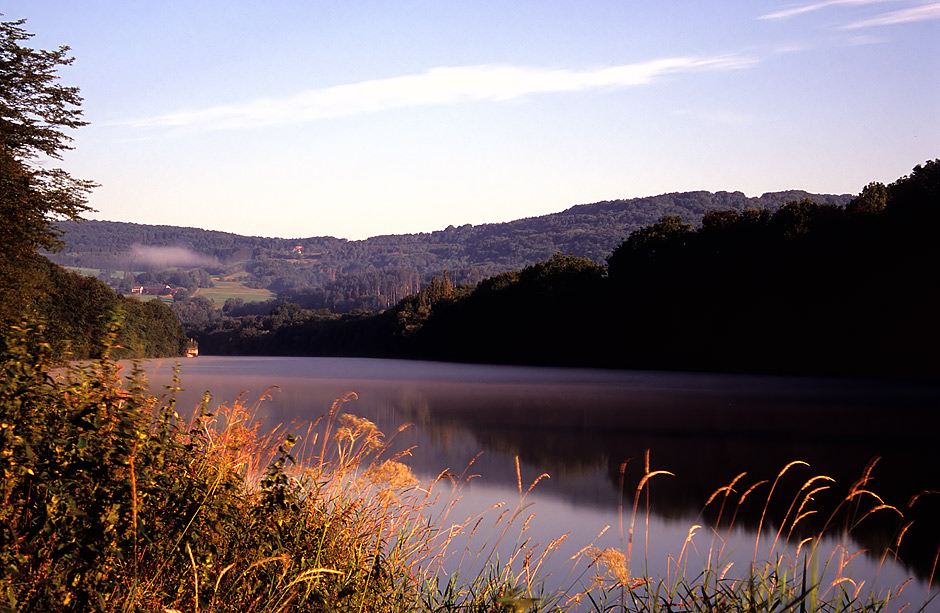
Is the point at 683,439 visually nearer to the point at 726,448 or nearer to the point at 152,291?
the point at 726,448

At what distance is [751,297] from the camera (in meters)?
53.2

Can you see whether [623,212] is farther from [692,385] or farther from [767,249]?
[692,385]

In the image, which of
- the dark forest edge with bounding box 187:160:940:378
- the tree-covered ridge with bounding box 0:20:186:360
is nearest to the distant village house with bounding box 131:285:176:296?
the dark forest edge with bounding box 187:160:940:378

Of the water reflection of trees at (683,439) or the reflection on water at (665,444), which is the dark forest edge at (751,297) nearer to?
the reflection on water at (665,444)

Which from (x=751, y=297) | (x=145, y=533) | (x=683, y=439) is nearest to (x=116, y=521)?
(x=145, y=533)

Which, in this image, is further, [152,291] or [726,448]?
[152,291]

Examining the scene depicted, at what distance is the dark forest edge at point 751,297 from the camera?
147ft

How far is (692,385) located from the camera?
36.8 m

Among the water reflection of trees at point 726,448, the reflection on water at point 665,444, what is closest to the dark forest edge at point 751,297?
the reflection on water at point 665,444

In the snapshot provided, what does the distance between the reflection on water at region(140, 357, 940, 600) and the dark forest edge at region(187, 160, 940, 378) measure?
1298 cm

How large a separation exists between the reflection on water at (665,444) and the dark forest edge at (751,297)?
511 inches

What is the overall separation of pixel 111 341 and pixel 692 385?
33974 mm

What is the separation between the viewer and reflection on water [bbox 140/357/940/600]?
11.0 metres

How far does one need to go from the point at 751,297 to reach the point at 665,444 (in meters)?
38.1
